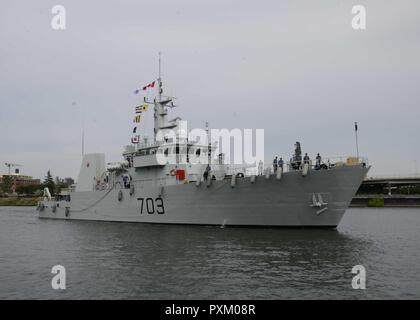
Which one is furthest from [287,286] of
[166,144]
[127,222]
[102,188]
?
[102,188]

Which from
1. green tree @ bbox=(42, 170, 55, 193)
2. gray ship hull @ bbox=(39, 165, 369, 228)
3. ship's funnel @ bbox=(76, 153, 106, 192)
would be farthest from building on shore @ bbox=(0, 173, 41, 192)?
gray ship hull @ bbox=(39, 165, 369, 228)

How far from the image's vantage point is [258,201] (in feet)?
73.9

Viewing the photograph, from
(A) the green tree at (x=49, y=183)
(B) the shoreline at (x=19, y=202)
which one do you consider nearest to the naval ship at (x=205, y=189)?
(B) the shoreline at (x=19, y=202)

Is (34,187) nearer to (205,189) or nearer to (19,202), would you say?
(19,202)

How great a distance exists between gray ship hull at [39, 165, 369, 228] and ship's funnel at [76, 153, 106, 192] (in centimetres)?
728

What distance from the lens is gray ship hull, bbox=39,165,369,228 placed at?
21.1 metres

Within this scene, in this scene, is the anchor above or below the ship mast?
below

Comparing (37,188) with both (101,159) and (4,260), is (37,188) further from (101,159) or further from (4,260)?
(4,260)

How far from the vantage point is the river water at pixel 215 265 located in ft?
35.2

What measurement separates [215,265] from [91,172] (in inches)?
929

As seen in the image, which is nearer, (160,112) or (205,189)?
(205,189)

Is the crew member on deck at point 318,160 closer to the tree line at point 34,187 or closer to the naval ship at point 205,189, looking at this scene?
the naval ship at point 205,189

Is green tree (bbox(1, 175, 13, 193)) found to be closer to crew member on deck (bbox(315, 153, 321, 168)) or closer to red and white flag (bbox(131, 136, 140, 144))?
red and white flag (bbox(131, 136, 140, 144))

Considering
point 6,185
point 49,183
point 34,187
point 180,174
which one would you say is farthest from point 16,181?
point 180,174
